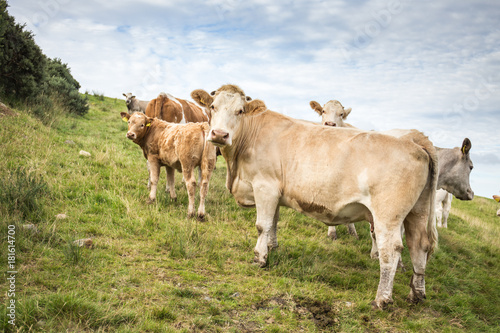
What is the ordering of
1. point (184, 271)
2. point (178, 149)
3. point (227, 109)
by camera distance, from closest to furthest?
point (184, 271)
point (227, 109)
point (178, 149)

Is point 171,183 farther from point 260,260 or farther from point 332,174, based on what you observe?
point 332,174

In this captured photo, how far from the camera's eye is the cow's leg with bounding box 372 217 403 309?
4.49 meters

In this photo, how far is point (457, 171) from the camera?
8.32 m

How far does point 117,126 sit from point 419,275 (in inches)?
645

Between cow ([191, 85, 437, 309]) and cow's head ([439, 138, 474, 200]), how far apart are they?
13.3 ft

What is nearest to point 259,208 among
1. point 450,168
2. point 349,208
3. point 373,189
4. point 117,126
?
point 349,208

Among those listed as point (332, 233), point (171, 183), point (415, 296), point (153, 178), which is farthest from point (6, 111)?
point (415, 296)

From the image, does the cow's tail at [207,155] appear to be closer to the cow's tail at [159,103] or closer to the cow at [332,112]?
the cow at [332,112]

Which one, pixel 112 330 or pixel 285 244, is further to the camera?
pixel 285 244

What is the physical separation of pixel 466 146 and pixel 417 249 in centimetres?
427

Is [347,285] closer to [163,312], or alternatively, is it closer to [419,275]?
[419,275]

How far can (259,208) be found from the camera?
18.1 ft

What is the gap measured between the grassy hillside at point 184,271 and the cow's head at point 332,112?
2.69 metres

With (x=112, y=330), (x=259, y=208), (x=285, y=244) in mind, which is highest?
(x=259, y=208)
